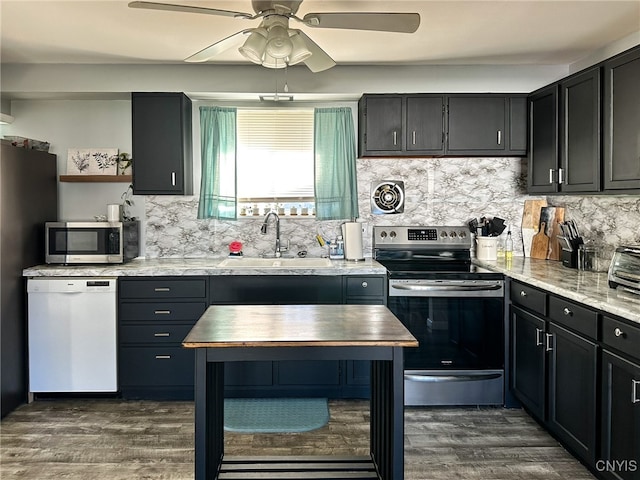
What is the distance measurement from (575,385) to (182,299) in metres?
2.48

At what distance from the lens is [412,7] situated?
2934mm

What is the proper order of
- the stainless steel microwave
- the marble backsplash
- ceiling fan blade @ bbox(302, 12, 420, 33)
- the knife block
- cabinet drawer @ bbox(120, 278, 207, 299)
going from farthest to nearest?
the marble backsplash < the stainless steel microwave < cabinet drawer @ bbox(120, 278, 207, 299) < the knife block < ceiling fan blade @ bbox(302, 12, 420, 33)

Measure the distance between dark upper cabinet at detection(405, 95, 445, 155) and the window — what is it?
0.81m

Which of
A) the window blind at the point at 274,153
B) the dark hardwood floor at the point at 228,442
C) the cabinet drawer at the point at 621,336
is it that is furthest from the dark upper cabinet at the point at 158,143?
the cabinet drawer at the point at 621,336

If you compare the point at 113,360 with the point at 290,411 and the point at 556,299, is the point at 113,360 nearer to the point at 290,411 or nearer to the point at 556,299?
the point at 290,411

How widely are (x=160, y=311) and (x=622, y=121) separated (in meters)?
3.08

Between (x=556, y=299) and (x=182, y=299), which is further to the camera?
(x=182, y=299)

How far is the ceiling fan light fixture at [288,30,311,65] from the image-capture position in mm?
2438

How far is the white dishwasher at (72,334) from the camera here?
365cm

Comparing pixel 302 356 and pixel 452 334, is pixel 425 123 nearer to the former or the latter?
pixel 452 334

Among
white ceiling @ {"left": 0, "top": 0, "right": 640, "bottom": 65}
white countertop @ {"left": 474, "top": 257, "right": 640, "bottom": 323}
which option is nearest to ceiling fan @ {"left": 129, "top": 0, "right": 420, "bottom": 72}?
white ceiling @ {"left": 0, "top": 0, "right": 640, "bottom": 65}

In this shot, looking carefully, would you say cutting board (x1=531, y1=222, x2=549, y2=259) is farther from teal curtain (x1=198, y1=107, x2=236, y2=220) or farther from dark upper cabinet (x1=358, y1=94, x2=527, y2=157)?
teal curtain (x1=198, y1=107, x2=236, y2=220)

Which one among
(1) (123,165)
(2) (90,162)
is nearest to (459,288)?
(1) (123,165)

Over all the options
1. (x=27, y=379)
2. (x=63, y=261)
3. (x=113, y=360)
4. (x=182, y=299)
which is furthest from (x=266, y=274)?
(x=27, y=379)
